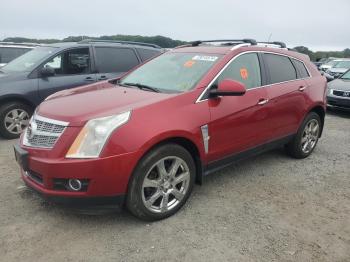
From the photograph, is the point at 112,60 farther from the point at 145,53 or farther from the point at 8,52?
the point at 8,52

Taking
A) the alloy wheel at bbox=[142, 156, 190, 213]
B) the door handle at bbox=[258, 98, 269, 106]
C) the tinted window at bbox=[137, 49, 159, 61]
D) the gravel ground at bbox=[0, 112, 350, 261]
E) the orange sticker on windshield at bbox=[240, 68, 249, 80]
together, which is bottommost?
the gravel ground at bbox=[0, 112, 350, 261]

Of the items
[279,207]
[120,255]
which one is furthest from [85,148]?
[279,207]

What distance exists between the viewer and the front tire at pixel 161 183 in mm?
3240

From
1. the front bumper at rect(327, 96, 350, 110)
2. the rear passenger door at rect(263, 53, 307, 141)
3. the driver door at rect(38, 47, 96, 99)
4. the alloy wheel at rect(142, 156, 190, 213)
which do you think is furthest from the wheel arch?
the front bumper at rect(327, 96, 350, 110)

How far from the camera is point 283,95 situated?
476 cm

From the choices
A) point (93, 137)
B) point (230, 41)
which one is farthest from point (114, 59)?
point (93, 137)

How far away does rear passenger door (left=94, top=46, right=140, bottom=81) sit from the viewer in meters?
7.23

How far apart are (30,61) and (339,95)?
25.5 ft

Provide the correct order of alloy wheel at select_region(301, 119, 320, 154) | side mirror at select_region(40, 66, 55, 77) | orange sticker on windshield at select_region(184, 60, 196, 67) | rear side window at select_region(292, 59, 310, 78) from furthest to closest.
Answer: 1. side mirror at select_region(40, 66, 55, 77)
2. alloy wheel at select_region(301, 119, 320, 154)
3. rear side window at select_region(292, 59, 310, 78)
4. orange sticker on windshield at select_region(184, 60, 196, 67)

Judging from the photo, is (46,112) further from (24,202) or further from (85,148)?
(24,202)

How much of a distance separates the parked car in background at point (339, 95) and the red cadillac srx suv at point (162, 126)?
5161 millimetres

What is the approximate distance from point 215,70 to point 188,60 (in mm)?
505

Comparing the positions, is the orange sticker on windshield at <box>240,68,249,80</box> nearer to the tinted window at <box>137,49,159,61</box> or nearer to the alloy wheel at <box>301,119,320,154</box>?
the alloy wheel at <box>301,119,320,154</box>

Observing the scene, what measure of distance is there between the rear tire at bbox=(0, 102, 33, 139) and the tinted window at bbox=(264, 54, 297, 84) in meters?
4.32
